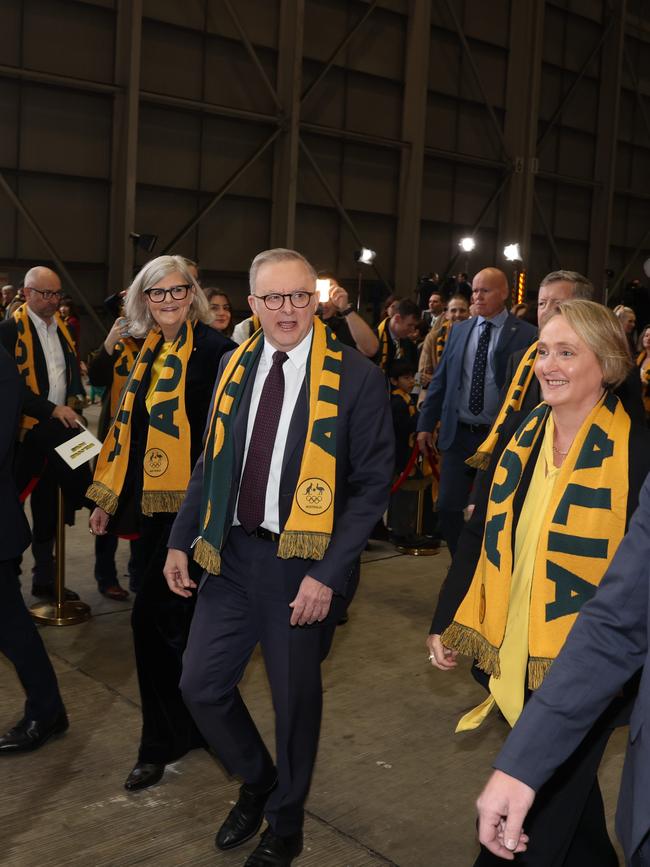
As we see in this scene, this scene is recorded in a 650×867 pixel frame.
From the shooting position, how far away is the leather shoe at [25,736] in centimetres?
Answer: 373

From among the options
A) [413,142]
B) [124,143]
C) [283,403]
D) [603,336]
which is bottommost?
[283,403]

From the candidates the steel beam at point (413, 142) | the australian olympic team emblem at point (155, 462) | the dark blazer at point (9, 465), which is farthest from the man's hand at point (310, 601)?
the steel beam at point (413, 142)

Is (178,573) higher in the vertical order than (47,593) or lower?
higher

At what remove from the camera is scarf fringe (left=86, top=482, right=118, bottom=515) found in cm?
381

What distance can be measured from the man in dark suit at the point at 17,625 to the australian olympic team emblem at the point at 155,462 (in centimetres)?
47

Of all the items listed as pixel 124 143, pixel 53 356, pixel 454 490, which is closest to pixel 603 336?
pixel 454 490

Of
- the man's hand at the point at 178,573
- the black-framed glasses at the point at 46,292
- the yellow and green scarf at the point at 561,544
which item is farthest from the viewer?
the black-framed glasses at the point at 46,292

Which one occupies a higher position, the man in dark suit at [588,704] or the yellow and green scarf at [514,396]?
the yellow and green scarf at [514,396]

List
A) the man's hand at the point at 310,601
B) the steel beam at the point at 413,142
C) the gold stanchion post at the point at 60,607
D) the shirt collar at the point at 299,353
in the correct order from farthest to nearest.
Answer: the steel beam at the point at 413,142
the gold stanchion post at the point at 60,607
the shirt collar at the point at 299,353
the man's hand at the point at 310,601

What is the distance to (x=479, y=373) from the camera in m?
5.68

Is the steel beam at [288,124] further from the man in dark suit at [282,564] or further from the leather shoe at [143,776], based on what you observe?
the man in dark suit at [282,564]

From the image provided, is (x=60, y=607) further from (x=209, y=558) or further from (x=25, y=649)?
(x=209, y=558)

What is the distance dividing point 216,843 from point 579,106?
21493mm

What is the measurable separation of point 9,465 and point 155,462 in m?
0.50
